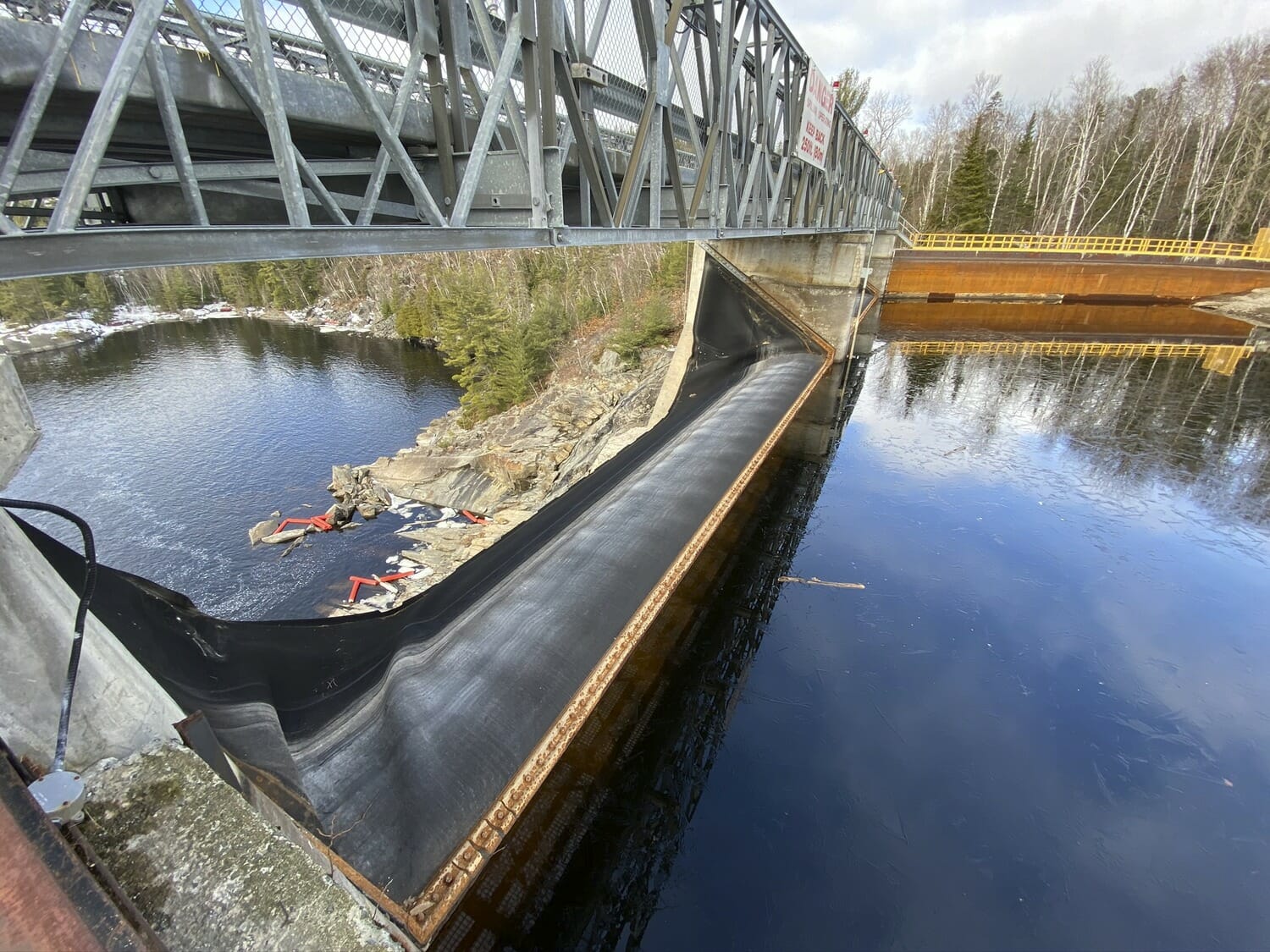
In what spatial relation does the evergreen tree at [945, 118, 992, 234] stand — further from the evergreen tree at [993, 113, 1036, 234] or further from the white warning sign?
the white warning sign

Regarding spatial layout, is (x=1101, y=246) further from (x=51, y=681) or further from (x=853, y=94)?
(x=51, y=681)

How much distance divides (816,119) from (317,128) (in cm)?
822

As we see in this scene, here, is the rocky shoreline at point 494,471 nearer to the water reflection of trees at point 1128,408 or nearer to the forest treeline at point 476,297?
the forest treeline at point 476,297

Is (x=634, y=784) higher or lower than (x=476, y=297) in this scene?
lower

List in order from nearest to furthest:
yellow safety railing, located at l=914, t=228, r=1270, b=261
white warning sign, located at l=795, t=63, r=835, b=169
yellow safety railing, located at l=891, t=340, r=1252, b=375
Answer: white warning sign, located at l=795, t=63, r=835, b=169 → yellow safety railing, located at l=891, t=340, r=1252, b=375 → yellow safety railing, located at l=914, t=228, r=1270, b=261

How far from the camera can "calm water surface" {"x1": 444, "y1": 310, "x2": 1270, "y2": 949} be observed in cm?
530

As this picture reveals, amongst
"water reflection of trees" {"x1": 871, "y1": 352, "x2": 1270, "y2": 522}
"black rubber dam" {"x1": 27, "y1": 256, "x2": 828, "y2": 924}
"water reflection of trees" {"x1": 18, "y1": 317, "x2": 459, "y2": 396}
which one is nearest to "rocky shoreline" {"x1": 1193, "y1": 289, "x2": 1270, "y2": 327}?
"water reflection of trees" {"x1": 871, "y1": 352, "x2": 1270, "y2": 522}

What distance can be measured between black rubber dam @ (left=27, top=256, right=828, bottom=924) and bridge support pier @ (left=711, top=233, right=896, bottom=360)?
11674mm

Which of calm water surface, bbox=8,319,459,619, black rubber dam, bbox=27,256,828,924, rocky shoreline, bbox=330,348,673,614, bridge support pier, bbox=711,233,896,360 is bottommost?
calm water surface, bbox=8,319,459,619

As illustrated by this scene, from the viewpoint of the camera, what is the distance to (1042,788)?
6301 mm

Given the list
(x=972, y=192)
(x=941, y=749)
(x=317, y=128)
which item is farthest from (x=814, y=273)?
(x=972, y=192)

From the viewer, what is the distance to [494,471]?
18438mm

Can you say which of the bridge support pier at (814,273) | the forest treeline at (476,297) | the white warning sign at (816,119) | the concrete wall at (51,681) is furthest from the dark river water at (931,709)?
the forest treeline at (476,297)

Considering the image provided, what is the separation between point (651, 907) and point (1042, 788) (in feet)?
15.8
